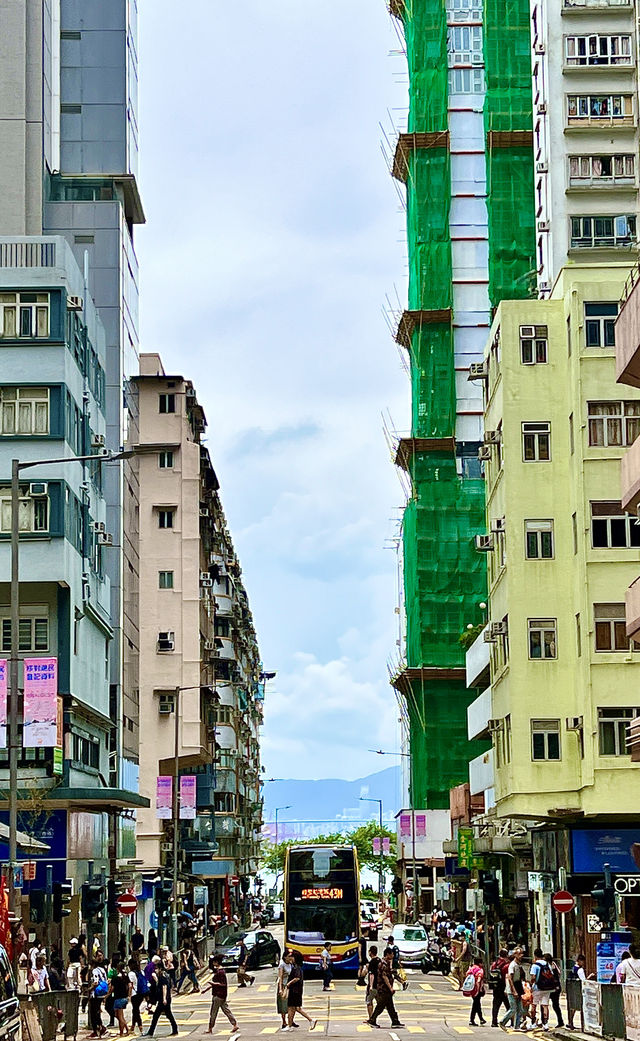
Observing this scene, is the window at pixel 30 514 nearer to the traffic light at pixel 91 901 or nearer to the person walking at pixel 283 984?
the traffic light at pixel 91 901

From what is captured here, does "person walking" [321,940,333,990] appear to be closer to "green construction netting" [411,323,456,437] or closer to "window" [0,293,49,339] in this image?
"window" [0,293,49,339]

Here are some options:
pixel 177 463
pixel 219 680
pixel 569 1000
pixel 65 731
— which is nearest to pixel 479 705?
pixel 65 731

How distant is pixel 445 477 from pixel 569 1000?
57.4 meters

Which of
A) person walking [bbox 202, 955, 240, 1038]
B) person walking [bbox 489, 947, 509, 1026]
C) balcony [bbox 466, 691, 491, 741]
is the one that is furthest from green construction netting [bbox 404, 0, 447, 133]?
person walking [bbox 202, 955, 240, 1038]

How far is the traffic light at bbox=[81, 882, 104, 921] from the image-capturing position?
57781 mm

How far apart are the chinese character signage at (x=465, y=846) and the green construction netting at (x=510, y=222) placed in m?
26.8

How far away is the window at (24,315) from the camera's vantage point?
54781 mm

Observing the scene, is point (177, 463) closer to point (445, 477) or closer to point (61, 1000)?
point (445, 477)

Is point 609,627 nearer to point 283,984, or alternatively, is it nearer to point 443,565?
point 283,984

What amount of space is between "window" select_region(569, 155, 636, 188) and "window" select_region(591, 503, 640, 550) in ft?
61.3

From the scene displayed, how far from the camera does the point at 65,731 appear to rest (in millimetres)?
54875

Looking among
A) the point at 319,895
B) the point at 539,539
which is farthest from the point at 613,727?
the point at 319,895

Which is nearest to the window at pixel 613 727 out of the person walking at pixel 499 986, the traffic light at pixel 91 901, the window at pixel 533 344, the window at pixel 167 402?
the person walking at pixel 499 986

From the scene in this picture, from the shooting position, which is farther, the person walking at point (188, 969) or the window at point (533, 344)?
the person walking at point (188, 969)
